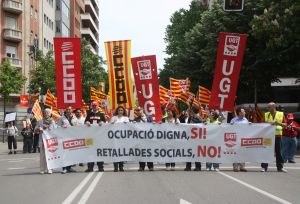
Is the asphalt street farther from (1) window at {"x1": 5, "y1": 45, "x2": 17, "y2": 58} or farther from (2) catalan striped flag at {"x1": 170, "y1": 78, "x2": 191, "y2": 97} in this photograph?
(1) window at {"x1": 5, "y1": 45, "x2": 17, "y2": 58}

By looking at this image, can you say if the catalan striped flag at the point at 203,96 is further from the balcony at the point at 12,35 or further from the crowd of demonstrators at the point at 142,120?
the balcony at the point at 12,35

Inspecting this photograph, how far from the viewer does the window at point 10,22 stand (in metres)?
64.4

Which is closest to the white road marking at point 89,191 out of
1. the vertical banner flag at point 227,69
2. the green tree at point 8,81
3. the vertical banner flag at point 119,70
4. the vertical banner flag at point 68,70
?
the vertical banner flag at point 68,70

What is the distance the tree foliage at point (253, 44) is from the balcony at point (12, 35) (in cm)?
2198

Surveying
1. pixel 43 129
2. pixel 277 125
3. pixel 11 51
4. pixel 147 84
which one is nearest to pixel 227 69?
pixel 147 84

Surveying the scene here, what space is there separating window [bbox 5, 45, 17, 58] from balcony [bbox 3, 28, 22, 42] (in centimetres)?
88

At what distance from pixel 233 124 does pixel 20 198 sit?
7916 millimetres

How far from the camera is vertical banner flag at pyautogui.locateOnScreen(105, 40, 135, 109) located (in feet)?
70.9

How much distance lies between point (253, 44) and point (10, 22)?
32.2m

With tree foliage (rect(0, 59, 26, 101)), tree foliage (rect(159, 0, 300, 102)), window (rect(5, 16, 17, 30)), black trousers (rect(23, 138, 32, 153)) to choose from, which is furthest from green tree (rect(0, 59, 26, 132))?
black trousers (rect(23, 138, 32, 153))

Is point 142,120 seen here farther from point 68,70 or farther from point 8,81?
point 8,81

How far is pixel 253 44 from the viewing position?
40.6m

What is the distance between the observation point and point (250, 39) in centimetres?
4066

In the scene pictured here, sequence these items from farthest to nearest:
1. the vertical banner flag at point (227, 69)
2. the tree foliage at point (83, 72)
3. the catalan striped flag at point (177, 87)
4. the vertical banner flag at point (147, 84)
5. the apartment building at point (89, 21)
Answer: the apartment building at point (89, 21) → the tree foliage at point (83, 72) → the catalan striped flag at point (177, 87) → the vertical banner flag at point (147, 84) → the vertical banner flag at point (227, 69)
